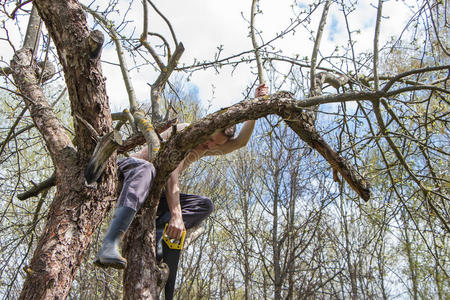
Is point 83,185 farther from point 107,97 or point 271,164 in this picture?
point 271,164

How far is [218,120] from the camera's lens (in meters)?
2.48

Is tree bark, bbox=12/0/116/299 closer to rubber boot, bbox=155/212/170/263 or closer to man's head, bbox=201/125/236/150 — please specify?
rubber boot, bbox=155/212/170/263

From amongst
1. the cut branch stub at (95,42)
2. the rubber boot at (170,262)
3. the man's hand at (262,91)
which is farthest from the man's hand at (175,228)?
the cut branch stub at (95,42)

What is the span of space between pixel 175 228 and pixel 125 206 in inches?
18.2

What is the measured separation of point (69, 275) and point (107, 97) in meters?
1.07

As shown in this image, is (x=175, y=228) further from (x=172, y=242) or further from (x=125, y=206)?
(x=125, y=206)

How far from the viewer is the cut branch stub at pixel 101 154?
7.13ft

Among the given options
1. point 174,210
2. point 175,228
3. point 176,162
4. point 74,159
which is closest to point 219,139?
point 176,162

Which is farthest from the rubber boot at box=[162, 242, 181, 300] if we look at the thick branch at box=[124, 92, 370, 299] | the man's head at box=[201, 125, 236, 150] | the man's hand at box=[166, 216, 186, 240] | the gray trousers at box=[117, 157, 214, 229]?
the man's head at box=[201, 125, 236, 150]

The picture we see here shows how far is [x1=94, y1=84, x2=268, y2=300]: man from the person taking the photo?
7.13ft

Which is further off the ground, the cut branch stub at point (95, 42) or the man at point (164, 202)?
the cut branch stub at point (95, 42)

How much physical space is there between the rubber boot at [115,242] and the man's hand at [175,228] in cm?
39

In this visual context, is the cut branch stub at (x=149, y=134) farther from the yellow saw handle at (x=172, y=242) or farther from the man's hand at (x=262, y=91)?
the man's hand at (x=262, y=91)

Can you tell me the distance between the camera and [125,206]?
7.45 ft
